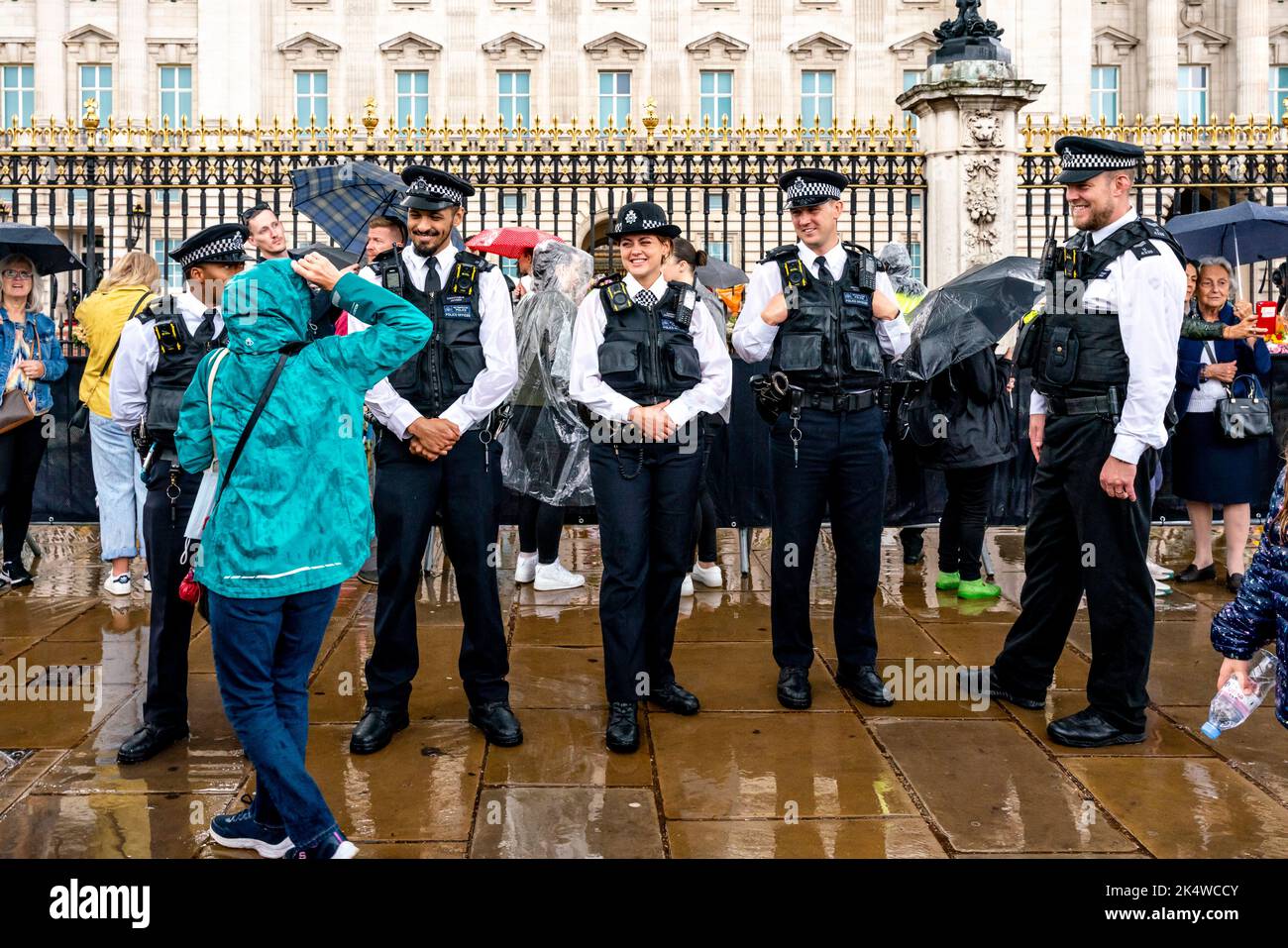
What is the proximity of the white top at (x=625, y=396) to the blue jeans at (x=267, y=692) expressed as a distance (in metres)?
1.57

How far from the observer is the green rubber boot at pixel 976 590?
7.59 meters

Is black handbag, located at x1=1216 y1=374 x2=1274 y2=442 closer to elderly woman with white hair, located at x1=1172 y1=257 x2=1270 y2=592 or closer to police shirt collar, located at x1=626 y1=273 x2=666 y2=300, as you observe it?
elderly woman with white hair, located at x1=1172 y1=257 x2=1270 y2=592

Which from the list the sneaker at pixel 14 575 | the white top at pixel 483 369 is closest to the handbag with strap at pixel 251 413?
the white top at pixel 483 369

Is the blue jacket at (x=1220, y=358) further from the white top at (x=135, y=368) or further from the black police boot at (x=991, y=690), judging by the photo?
the white top at (x=135, y=368)

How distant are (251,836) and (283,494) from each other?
1.15 meters

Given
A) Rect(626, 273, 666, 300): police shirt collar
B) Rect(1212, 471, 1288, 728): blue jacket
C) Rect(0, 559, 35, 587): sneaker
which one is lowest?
Rect(0, 559, 35, 587): sneaker

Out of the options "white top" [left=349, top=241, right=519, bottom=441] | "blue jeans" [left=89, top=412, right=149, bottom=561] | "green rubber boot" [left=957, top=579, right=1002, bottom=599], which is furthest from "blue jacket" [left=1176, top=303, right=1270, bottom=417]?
"blue jeans" [left=89, top=412, right=149, bottom=561]

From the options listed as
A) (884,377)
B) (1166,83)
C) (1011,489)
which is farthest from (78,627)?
(1166,83)

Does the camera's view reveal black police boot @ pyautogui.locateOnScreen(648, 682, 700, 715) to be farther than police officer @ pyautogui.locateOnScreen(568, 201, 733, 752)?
Yes

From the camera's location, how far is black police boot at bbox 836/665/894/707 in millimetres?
5500

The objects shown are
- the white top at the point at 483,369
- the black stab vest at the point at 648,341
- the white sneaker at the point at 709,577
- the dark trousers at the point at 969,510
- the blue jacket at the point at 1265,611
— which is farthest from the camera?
the white sneaker at the point at 709,577

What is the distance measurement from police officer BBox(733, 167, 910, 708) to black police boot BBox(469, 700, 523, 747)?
4.01 feet

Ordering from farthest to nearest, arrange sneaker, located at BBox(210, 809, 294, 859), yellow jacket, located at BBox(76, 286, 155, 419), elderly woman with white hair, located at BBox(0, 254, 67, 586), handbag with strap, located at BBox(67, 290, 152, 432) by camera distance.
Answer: elderly woman with white hair, located at BBox(0, 254, 67, 586)
yellow jacket, located at BBox(76, 286, 155, 419)
handbag with strap, located at BBox(67, 290, 152, 432)
sneaker, located at BBox(210, 809, 294, 859)

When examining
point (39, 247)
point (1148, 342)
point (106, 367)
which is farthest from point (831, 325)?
point (39, 247)
